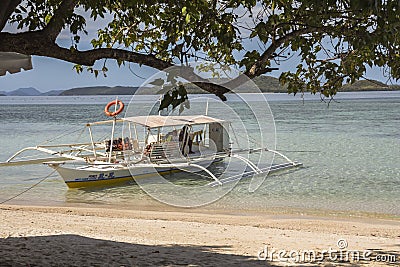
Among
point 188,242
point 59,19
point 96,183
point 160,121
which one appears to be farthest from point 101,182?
point 59,19

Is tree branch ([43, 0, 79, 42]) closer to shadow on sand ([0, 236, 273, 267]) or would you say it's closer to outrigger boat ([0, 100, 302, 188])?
shadow on sand ([0, 236, 273, 267])

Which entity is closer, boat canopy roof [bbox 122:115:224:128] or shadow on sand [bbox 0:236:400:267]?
shadow on sand [bbox 0:236:400:267]

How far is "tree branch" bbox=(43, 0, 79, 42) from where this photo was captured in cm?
452

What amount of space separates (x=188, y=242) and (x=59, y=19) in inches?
191

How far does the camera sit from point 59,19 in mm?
4582

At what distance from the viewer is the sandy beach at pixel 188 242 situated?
22.2ft

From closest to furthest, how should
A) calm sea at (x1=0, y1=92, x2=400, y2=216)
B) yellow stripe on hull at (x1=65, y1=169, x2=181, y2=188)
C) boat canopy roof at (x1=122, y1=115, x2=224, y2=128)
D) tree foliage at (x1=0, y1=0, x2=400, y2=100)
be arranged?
tree foliage at (x1=0, y1=0, x2=400, y2=100)
calm sea at (x1=0, y1=92, x2=400, y2=216)
boat canopy roof at (x1=122, y1=115, x2=224, y2=128)
yellow stripe on hull at (x1=65, y1=169, x2=181, y2=188)

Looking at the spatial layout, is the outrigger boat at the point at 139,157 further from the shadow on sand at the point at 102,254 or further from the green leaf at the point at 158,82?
the green leaf at the point at 158,82

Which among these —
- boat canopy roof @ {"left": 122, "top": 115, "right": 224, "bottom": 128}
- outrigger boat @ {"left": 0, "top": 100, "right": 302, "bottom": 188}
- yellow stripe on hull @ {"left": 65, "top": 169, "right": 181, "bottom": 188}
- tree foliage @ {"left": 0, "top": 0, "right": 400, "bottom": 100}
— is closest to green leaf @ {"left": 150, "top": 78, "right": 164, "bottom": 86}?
tree foliage @ {"left": 0, "top": 0, "right": 400, "bottom": 100}

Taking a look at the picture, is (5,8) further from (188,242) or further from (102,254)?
(188,242)

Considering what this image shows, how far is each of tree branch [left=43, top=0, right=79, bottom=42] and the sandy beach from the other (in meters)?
2.59

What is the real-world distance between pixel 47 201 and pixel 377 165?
13704 mm

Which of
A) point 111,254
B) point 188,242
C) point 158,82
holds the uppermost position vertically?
point 158,82

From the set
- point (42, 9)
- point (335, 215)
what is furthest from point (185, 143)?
point (42, 9)
